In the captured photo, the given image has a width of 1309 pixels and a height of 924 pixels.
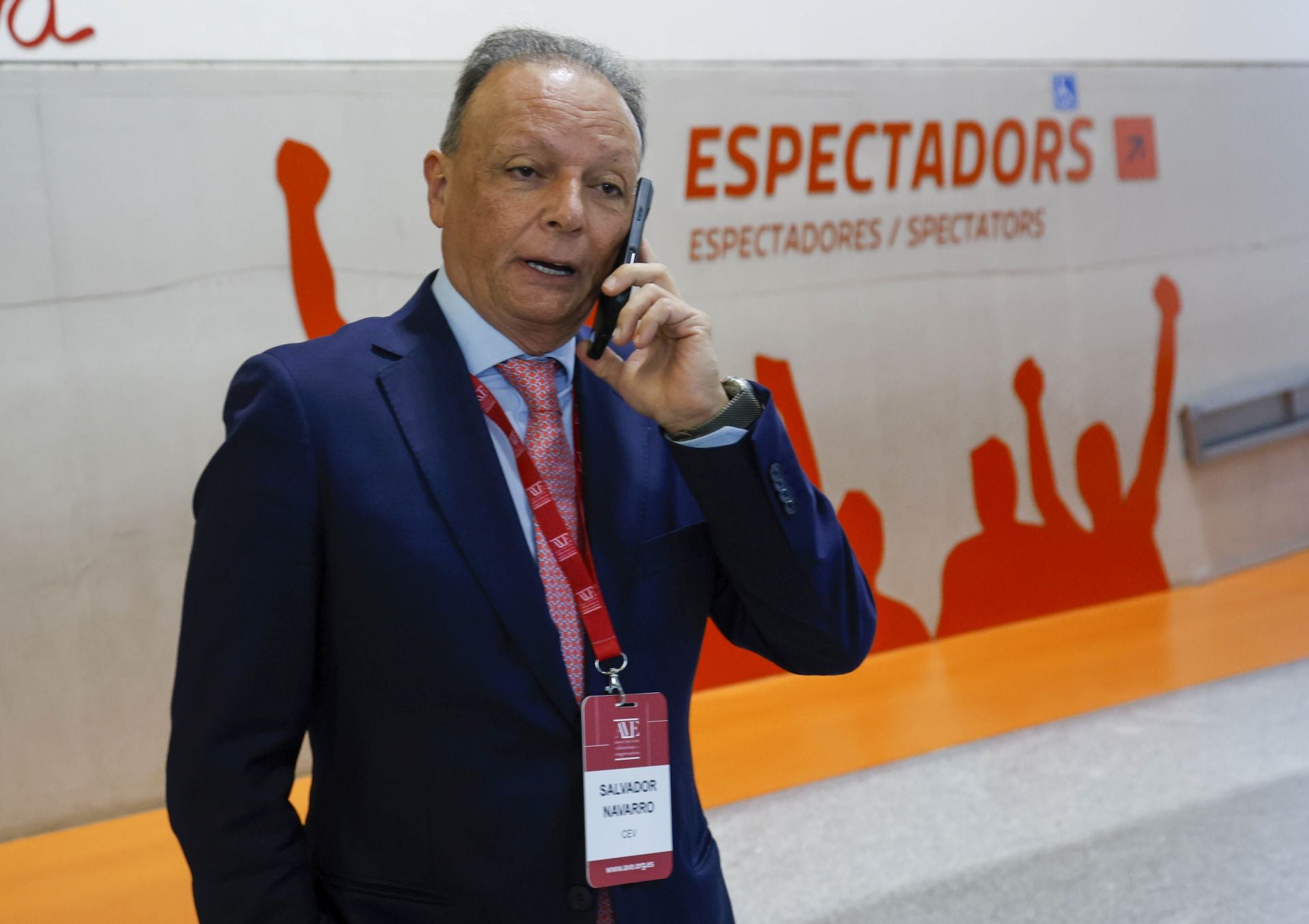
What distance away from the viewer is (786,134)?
162 inches

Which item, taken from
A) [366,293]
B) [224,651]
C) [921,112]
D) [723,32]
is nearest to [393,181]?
[366,293]

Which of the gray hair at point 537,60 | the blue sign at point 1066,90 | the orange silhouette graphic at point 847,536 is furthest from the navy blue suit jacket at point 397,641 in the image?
the blue sign at point 1066,90

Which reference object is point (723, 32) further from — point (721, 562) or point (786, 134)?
point (721, 562)

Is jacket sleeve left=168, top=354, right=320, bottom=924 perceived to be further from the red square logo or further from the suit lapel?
the red square logo

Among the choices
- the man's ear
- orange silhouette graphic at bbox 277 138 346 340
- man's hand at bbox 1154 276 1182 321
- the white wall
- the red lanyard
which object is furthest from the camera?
man's hand at bbox 1154 276 1182 321

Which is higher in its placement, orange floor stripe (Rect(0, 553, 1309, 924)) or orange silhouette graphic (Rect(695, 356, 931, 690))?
orange silhouette graphic (Rect(695, 356, 931, 690))

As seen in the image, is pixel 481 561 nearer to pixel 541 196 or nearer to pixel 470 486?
pixel 470 486

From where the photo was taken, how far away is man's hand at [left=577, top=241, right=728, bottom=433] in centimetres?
118

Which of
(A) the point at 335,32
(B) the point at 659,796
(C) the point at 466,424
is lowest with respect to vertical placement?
(B) the point at 659,796

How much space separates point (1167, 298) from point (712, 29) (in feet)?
7.19

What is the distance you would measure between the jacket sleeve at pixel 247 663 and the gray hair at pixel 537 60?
396 mm

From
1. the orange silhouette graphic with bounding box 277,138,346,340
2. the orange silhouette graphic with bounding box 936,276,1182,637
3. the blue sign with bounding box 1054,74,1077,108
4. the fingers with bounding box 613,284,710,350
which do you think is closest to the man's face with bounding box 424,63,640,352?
the fingers with bounding box 613,284,710,350

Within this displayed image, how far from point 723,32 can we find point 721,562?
3.05m

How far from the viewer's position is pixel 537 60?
1.27 meters
